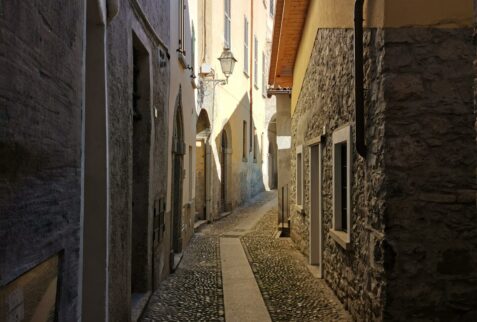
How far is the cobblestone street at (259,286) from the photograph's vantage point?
564 centimetres

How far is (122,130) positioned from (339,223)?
3.17m

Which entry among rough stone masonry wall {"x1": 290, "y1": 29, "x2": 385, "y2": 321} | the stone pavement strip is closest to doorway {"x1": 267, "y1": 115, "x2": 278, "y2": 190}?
the stone pavement strip

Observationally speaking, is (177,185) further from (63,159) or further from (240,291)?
(63,159)

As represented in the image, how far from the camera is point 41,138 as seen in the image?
1955 millimetres

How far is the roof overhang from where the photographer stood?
8.95 m

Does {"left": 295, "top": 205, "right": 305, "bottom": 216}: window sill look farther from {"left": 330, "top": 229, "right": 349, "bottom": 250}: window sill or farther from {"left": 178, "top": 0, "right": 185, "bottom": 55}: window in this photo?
{"left": 178, "top": 0, "right": 185, "bottom": 55}: window

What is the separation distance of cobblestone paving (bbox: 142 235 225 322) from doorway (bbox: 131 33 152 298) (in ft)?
1.10

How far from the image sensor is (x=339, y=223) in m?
6.49

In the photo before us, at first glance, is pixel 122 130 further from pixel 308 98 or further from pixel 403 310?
pixel 308 98

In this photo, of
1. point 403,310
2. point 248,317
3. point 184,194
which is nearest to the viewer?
point 403,310

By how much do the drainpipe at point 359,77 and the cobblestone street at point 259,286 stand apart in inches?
75.7

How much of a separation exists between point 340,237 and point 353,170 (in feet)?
3.14

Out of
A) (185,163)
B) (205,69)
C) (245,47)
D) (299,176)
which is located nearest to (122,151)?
(299,176)

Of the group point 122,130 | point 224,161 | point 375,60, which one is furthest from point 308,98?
point 224,161
